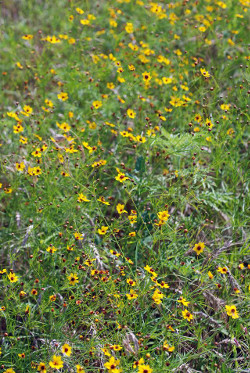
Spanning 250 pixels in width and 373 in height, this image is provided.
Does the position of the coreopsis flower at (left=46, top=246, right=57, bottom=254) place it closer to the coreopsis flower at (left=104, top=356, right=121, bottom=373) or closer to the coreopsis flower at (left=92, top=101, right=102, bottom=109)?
the coreopsis flower at (left=104, top=356, right=121, bottom=373)

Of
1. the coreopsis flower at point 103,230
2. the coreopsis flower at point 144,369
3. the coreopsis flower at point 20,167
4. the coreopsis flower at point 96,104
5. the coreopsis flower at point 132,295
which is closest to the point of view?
the coreopsis flower at point 144,369

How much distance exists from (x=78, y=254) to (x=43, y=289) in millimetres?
284

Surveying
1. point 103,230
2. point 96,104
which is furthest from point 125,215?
point 96,104

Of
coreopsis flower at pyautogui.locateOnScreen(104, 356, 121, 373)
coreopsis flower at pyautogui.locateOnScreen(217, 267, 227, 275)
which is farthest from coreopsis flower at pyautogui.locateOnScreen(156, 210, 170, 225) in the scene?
coreopsis flower at pyautogui.locateOnScreen(104, 356, 121, 373)

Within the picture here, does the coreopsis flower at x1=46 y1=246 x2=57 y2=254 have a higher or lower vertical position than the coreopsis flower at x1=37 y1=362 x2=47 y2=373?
higher

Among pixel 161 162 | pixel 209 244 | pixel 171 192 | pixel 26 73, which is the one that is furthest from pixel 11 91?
pixel 209 244

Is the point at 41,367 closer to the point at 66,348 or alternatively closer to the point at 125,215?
the point at 66,348

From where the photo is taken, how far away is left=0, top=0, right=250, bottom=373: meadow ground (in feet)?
7.70

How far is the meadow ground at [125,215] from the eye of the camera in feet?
7.70

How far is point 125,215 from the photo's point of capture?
317cm

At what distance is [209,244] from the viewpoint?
296 centimetres

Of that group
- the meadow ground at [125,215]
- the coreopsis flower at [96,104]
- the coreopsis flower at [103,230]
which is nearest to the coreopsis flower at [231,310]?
the meadow ground at [125,215]

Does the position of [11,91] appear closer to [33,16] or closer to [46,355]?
[33,16]

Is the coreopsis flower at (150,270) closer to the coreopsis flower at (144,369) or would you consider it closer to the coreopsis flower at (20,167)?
the coreopsis flower at (144,369)
